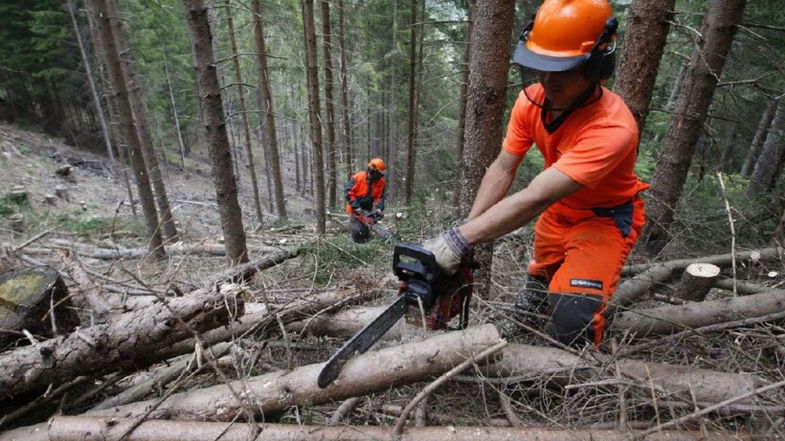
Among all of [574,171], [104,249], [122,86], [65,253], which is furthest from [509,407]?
[104,249]

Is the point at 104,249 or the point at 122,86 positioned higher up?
the point at 122,86

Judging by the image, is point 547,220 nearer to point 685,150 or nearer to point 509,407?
point 509,407

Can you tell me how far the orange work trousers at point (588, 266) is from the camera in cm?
241

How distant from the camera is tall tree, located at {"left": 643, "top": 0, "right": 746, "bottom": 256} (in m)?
4.62

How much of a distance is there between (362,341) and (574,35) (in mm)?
1903

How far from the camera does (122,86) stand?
712 cm

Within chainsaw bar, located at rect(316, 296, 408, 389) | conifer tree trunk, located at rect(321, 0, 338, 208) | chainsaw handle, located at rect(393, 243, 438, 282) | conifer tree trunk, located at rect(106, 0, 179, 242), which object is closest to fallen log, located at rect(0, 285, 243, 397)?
chainsaw bar, located at rect(316, 296, 408, 389)

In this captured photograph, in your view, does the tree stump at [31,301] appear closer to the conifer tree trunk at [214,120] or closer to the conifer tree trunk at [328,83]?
the conifer tree trunk at [214,120]

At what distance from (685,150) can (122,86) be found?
864 cm

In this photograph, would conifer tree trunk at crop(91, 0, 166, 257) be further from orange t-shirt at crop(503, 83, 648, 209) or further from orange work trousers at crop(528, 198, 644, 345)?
orange work trousers at crop(528, 198, 644, 345)

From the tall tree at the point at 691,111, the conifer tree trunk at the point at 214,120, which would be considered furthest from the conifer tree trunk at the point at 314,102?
the tall tree at the point at 691,111

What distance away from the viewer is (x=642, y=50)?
3697 mm

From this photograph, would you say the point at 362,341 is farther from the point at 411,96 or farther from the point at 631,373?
the point at 411,96

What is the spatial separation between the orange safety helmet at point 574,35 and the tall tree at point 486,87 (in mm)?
756
